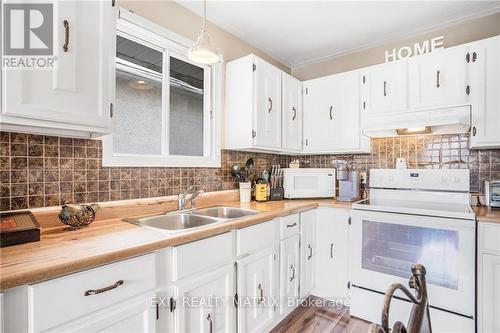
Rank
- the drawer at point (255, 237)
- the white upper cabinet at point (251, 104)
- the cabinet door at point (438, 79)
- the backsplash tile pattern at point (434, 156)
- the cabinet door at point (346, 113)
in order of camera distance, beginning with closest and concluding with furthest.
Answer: the drawer at point (255, 237), the cabinet door at point (438, 79), the backsplash tile pattern at point (434, 156), the white upper cabinet at point (251, 104), the cabinet door at point (346, 113)

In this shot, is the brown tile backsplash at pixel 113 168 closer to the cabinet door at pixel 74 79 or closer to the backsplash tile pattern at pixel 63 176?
the backsplash tile pattern at pixel 63 176

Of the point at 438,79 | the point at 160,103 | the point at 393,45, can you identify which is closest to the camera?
the point at 160,103

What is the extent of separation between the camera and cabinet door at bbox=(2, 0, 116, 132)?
1.02 m

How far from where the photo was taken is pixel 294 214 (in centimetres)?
210

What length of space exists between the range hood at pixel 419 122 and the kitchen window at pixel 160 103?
146 centimetres

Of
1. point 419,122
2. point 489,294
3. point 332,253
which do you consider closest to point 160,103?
point 332,253

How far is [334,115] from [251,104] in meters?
0.97

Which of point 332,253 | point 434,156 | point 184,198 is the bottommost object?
point 332,253

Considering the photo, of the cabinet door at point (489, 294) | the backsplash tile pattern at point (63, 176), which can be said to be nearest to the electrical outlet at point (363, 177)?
the cabinet door at point (489, 294)

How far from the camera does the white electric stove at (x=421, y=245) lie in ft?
5.55

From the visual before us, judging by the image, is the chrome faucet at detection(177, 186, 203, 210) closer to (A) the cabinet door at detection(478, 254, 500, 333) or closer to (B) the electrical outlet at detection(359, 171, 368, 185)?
(B) the electrical outlet at detection(359, 171, 368, 185)

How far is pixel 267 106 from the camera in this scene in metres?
2.40

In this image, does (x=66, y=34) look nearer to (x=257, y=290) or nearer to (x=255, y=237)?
(x=255, y=237)

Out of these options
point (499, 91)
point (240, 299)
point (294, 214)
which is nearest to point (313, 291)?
point (294, 214)
